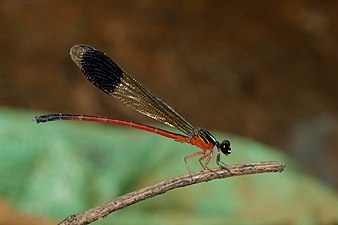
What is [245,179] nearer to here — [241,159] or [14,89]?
→ [241,159]

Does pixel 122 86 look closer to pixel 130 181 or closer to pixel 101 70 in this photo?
pixel 101 70

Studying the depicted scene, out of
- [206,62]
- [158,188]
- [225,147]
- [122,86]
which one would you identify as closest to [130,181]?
[122,86]

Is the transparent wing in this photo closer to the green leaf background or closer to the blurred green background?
the green leaf background

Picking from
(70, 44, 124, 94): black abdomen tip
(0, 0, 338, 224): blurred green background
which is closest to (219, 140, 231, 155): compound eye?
(70, 44, 124, 94): black abdomen tip

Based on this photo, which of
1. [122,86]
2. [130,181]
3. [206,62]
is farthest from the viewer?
[206,62]

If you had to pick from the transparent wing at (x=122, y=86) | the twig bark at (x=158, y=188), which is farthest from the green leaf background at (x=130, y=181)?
the twig bark at (x=158, y=188)
